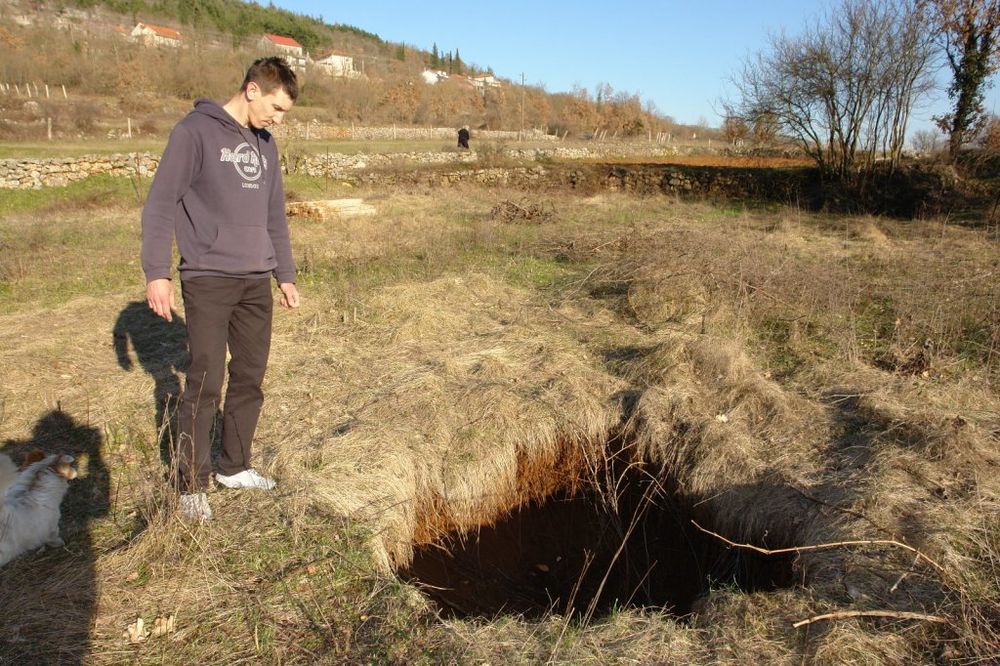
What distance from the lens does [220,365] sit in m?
2.58

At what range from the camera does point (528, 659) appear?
2.20 m

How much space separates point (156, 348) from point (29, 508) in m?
2.57

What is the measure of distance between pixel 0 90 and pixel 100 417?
3154cm

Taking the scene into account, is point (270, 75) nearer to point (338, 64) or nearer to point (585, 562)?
point (585, 562)

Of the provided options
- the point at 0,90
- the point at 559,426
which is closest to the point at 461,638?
the point at 559,426

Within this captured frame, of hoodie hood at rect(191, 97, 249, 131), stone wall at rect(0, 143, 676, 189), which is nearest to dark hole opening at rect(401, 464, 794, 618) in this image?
hoodie hood at rect(191, 97, 249, 131)

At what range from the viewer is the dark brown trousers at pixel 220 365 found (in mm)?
2510

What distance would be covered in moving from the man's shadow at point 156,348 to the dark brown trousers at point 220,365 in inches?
42.1

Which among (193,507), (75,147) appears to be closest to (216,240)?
(193,507)

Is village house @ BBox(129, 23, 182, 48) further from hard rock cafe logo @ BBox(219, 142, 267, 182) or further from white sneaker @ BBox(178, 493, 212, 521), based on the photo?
white sneaker @ BBox(178, 493, 212, 521)

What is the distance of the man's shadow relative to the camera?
4130mm

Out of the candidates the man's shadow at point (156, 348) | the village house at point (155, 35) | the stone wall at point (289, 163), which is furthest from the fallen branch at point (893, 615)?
the village house at point (155, 35)

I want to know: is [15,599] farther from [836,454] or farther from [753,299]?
[753,299]

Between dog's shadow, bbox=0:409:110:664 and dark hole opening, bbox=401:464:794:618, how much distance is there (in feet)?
4.66
